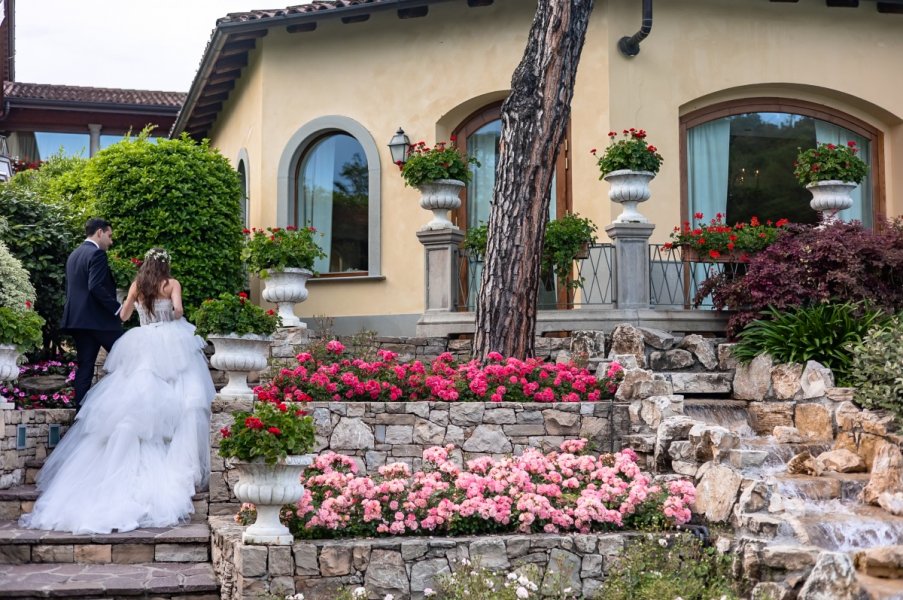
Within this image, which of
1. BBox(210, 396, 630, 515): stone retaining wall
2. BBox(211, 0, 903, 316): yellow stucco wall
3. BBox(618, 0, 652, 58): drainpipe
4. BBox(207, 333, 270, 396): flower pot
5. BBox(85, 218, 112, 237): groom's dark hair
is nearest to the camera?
BBox(207, 333, 270, 396): flower pot

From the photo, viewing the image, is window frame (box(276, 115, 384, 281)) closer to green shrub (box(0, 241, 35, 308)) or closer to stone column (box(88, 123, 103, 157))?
green shrub (box(0, 241, 35, 308))

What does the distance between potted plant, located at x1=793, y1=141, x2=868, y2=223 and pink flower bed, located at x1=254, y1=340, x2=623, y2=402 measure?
4066 mm

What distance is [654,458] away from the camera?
313 inches

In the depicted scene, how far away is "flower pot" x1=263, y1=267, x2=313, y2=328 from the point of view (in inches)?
454

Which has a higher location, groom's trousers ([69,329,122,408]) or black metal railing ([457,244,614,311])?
black metal railing ([457,244,614,311])

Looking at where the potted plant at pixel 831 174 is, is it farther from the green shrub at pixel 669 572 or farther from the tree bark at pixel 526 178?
the green shrub at pixel 669 572

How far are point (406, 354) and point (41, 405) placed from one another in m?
3.56

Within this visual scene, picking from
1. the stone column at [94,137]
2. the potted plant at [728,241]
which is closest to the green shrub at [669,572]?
the potted plant at [728,241]

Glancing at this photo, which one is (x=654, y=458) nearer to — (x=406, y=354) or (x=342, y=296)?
(x=406, y=354)

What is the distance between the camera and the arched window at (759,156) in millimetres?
13539

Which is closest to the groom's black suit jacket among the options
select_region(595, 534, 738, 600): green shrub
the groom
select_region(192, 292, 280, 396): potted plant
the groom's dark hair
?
the groom

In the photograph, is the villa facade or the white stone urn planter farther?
the villa facade

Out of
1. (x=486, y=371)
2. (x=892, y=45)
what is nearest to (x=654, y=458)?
(x=486, y=371)

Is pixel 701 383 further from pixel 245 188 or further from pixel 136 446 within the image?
pixel 245 188
